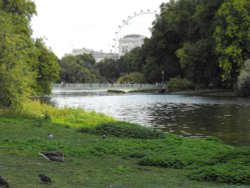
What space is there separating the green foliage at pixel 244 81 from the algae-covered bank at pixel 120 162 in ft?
133

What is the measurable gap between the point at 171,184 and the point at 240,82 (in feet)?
164

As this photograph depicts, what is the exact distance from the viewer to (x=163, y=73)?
103000mm

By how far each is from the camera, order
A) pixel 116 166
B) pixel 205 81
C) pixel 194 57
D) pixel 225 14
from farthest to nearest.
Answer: pixel 205 81 → pixel 194 57 → pixel 225 14 → pixel 116 166

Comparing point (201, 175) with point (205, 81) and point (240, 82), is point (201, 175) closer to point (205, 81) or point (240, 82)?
point (240, 82)

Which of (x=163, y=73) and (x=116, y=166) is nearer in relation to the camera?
(x=116, y=166)

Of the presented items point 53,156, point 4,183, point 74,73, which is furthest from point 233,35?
point 74,73

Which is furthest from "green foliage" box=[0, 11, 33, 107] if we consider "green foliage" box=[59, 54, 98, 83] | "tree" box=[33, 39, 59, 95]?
"green foliage" box=[59, 54, 98, 83]

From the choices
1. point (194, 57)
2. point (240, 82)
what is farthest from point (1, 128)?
point (194, 57)

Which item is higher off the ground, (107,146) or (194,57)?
(194,57)

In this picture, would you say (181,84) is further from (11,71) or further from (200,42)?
(11,71)

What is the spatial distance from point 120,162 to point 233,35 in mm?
59150

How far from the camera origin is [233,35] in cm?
6756

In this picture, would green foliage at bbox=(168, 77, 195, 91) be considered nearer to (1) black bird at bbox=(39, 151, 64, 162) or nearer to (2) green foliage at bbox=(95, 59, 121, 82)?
(2) green foliage at bbox=(95, 59, 121, 82)

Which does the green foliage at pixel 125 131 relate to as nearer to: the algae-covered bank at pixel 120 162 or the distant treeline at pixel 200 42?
the algae-covered bank at pixel 120 162
